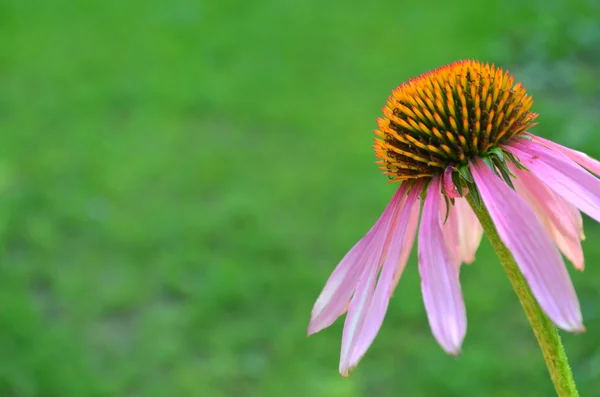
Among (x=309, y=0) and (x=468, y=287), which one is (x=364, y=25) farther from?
(x=468, y=287)

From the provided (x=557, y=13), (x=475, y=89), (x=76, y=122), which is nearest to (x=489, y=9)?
(x=557, y=13)

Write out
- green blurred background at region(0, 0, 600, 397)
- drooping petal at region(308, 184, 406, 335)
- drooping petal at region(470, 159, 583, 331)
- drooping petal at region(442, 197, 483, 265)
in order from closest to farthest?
drooping petal at region(470, 159, 583, 331), drooping petal at region(308, 184, 406, 335), drooping petal at region(442, 197, 483, 265), green blurred background at region(0, 0, 600, 397)

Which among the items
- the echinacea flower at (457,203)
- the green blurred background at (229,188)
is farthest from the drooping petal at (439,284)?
the green blurred background at (229,188)

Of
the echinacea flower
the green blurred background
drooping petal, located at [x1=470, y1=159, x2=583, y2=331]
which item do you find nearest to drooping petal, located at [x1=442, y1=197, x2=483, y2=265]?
the echinacea flower

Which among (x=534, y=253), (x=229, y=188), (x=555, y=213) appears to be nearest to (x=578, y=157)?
(x=555, y=213)

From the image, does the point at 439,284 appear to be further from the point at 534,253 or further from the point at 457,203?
the point at 457,203

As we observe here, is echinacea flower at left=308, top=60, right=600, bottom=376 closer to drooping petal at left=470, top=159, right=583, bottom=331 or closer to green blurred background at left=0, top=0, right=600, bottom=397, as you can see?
drooping petal at left=470, top=159, right=583, bottom=331
